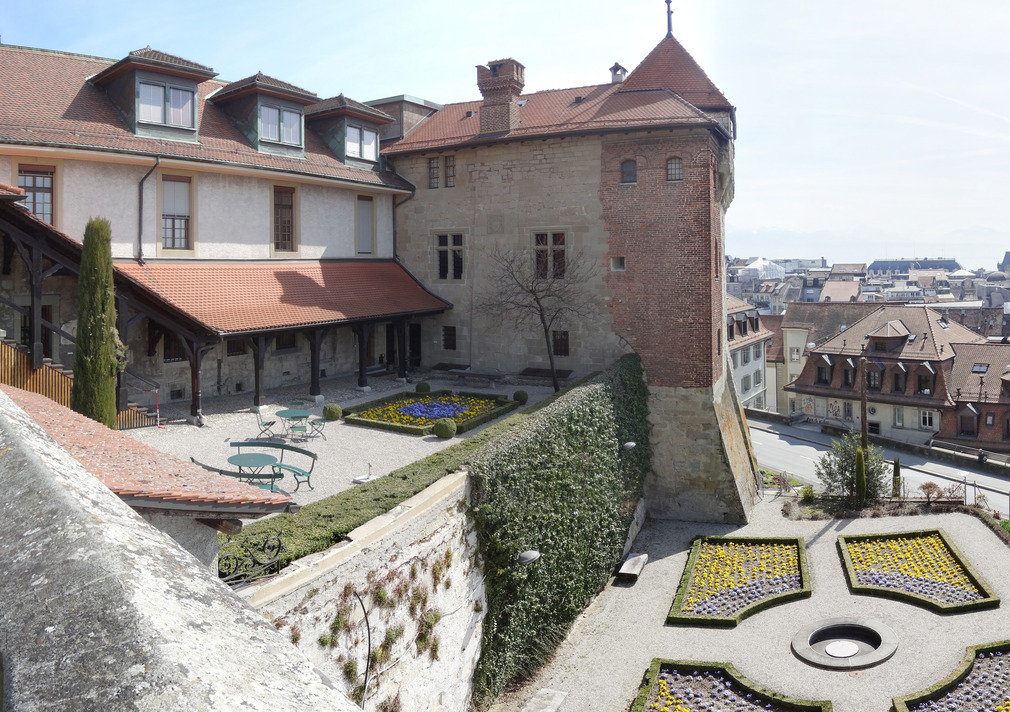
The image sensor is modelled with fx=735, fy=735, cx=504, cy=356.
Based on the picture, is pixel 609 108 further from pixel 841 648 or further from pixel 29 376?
pixel 29 376

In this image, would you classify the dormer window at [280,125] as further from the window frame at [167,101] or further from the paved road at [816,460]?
the paved road at [816,460]

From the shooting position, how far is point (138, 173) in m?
19.5

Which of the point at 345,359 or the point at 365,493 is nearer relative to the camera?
the point at 365,493

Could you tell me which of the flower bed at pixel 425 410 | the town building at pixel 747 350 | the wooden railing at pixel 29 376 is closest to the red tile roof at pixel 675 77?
the flower bed at pixel 425 410

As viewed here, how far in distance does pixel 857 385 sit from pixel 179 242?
140 feet

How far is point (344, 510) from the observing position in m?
11.1

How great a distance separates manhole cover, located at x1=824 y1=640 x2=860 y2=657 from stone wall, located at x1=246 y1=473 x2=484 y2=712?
7.72 m

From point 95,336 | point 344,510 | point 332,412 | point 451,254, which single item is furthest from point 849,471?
point 95,336

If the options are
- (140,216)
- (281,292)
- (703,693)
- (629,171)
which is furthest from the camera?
(629,171)

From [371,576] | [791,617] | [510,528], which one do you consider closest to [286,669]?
[371,576]

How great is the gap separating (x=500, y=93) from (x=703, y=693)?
804 inches

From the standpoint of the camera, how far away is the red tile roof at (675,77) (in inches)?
1023

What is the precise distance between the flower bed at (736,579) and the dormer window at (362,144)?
1749cm

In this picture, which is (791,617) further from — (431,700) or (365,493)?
(365,493)
